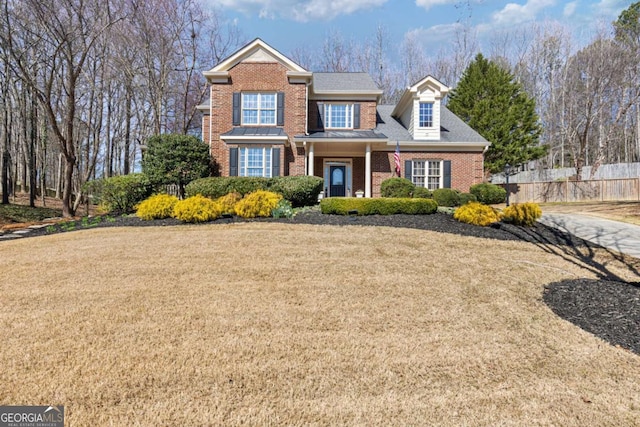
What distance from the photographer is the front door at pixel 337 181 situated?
1734 cm

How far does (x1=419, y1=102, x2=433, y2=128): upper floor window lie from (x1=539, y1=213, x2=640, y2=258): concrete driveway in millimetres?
6811

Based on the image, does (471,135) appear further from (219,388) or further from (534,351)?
(219,388)

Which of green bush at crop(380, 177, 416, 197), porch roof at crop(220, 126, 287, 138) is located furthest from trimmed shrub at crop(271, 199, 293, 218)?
green bush at crop(380, 177, 416, 197)

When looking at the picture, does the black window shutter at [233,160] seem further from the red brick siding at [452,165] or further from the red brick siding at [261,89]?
the red brick siding at [452,165]

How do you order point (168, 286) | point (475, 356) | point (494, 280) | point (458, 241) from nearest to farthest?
point (475, 356) → point (168, 286) → point (494, 280) → point (458, 241)

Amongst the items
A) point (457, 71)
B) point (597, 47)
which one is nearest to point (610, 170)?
point (597, 47)

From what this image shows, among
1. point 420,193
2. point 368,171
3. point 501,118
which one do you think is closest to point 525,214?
point 420,193

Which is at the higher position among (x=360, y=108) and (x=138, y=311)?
(x=360, y=108)

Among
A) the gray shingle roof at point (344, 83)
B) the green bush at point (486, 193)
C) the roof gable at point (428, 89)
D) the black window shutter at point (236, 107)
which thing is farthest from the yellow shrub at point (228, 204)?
the green bush at point (486, 193)

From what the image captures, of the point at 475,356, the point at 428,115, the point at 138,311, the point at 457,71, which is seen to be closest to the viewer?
the point at 475,356

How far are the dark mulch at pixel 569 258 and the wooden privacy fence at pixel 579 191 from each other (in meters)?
12.3

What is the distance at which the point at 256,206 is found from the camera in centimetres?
1017

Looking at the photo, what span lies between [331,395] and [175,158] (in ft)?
43.2

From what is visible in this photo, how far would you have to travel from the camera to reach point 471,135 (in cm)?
1702
